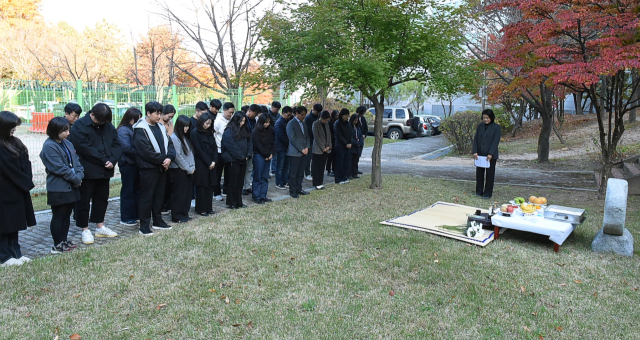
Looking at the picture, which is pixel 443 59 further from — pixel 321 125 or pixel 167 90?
pixel 167 90

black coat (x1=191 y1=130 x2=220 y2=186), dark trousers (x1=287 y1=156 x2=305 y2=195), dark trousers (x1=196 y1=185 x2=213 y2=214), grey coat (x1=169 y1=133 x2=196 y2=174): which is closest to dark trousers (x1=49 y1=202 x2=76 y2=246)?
grey coat (x1=169 y1=133 x2=196 y2=174)

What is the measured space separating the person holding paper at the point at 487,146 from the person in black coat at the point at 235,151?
171 inches

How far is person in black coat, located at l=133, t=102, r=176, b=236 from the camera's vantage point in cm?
601

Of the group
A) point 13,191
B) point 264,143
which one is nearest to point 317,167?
point 264,143

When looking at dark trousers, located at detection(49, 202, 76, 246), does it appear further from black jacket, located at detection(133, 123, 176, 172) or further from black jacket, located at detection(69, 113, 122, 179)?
black jacket, located at detection(133, 123, 176, 172)

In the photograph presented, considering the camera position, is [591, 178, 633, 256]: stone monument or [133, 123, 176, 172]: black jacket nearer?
[591, 178, 633, 256]: stone monument

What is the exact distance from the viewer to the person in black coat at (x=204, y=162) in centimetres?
709

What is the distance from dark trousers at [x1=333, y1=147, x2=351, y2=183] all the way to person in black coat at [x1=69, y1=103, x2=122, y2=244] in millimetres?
5400

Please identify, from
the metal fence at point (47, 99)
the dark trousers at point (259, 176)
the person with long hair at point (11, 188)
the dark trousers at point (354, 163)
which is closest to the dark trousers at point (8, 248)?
the person with long hair at point (11, 188)

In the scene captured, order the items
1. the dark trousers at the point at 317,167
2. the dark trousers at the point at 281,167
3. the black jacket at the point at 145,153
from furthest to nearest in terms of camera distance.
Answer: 1. the dark trousers at the point at 281,167
2. the dark trousers at the point at 317,167
3. the black jacket at the point at 145,153

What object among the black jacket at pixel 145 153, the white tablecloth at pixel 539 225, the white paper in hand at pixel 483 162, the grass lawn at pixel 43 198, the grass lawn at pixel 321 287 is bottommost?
the grass lawn at pixel 321 287

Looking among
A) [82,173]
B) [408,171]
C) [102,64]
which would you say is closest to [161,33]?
[102,64]

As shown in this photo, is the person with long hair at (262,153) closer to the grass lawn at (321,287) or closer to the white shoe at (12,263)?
the grass lawn at (321,287)

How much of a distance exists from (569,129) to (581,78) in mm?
17005
